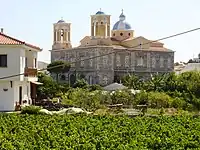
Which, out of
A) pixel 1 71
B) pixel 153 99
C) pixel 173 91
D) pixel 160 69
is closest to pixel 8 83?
pixel 1 71

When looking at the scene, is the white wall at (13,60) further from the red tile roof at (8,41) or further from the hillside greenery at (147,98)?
the hillside greenery at (147,98)

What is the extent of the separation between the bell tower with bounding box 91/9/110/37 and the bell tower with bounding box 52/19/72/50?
4715 millimetres

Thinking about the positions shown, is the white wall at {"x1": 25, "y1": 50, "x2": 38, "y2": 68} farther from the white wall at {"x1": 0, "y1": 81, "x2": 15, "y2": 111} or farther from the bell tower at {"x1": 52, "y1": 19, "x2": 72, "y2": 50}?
the bell tower at {"x1": 52, "y1": 19, "x2": 72, "y2": 50}

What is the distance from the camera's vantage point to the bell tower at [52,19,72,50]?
253 feet

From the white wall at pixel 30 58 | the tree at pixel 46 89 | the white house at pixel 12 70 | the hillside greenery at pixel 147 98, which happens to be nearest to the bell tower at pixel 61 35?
the tree at pixel 46 89

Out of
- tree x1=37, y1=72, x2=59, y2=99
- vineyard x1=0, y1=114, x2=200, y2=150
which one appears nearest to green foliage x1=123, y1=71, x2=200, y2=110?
tree x1=37, y1=72, x2=59, y2=99

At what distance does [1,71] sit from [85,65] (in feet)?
133

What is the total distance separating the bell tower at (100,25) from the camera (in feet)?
241

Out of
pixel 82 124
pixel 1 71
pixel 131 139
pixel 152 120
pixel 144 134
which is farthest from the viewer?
pixel 1 71

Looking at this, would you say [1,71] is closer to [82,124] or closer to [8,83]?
[8,83]

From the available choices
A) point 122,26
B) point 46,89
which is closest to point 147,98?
point 46,89

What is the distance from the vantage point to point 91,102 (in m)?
33.7

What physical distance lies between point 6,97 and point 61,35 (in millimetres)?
47103

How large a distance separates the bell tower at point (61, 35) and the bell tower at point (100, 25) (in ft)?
15.5
